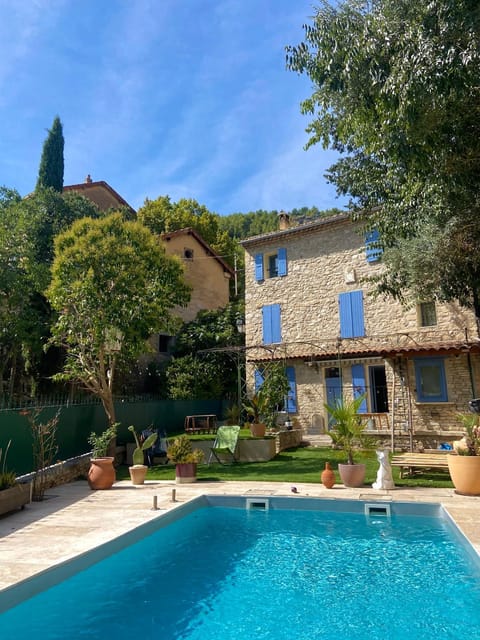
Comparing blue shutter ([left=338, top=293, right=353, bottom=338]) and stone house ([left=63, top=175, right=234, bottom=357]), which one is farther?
stone house ([left=63, top=175, right=234, bottom=357])

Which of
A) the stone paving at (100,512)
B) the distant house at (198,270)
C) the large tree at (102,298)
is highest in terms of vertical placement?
the distant house at (198,270)

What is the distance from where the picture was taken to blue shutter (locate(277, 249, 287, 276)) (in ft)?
65.3

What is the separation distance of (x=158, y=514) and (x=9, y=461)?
3.91m

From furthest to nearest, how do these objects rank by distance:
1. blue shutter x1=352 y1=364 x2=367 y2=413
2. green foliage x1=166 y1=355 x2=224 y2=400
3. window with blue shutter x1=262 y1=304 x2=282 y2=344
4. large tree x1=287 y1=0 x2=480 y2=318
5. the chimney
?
the chimney, green foliage x1=166 y1=355 x2=224 y2=400, window with blue shutter x1=262 y1=304 x2=282 y2=344, blue shutter x1=352 y1=364 x2=367 y2=413, large tree x1=287 y1=0 x2=480 y2=318

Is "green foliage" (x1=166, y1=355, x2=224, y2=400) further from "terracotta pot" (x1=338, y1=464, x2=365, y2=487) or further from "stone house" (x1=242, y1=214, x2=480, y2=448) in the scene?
"terracotta pot" (x1=338, y1=464, x2=365, y2=487)

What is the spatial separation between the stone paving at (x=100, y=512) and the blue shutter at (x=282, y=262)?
1154cm

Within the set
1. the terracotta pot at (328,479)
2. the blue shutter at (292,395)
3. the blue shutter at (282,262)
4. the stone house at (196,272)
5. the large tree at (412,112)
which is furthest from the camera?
the stone house at (196,272)

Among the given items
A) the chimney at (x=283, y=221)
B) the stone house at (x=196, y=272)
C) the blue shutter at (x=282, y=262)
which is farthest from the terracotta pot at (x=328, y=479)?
the stone house at (x=196, y=272)

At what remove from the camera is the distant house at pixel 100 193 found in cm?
3114

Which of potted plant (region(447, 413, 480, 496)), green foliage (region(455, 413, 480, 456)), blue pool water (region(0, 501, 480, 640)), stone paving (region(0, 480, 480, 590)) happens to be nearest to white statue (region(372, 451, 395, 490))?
stone paving (region(0, 480, 480, 590))

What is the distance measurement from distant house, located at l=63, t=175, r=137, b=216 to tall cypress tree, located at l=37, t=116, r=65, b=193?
207 centimetres

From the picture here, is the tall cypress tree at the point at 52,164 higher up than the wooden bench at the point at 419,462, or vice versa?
the tall cypress tree at the point at 52,164

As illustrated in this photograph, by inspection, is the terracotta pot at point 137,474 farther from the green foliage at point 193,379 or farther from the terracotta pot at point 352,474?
the green foliage at point 193,379

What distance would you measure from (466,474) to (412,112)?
597 centimetres
